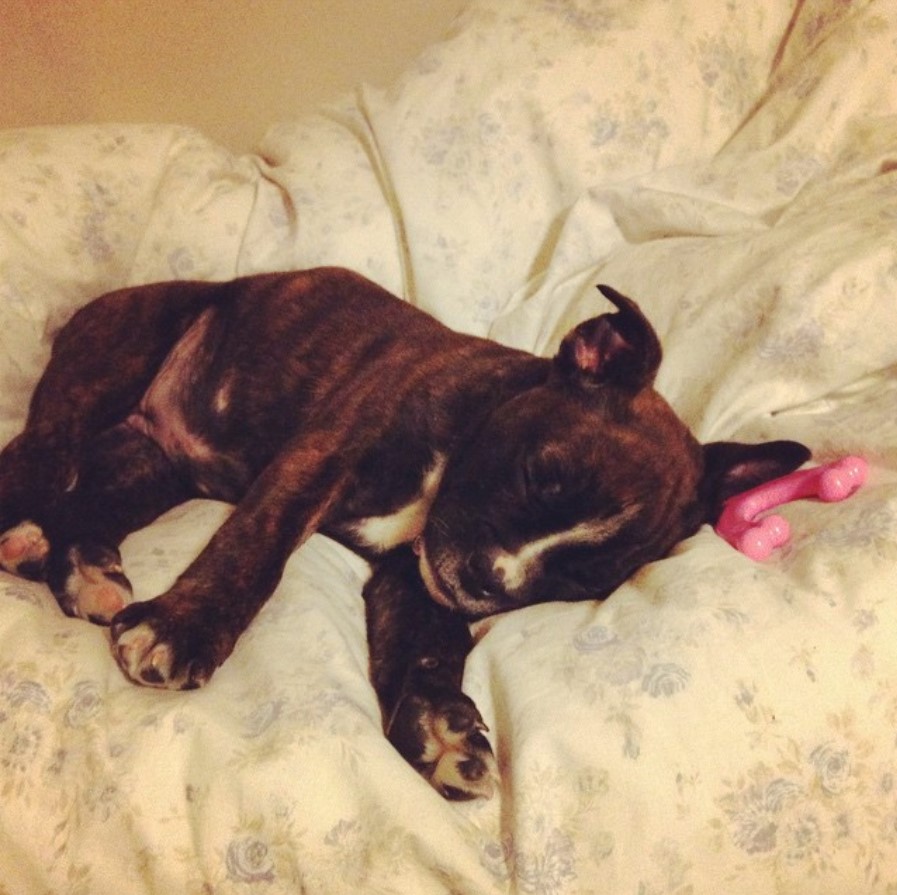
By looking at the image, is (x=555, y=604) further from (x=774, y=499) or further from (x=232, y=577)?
(x=232, y=577)

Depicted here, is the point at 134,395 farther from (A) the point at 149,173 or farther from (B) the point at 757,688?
(B) the point at 757,688

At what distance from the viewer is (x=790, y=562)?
1.87 metres

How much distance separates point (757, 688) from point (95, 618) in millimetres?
1400

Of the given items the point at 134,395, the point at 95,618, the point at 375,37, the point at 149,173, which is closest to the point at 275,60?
the point at 375,37

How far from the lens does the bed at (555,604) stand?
4.84ft

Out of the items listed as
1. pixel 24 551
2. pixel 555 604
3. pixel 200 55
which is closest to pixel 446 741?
pixel 555 604

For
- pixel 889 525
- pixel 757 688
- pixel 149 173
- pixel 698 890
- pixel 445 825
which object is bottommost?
pixel 698 890

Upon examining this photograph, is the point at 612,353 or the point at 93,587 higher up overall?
the point at 612,353

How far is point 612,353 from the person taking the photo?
2174mm

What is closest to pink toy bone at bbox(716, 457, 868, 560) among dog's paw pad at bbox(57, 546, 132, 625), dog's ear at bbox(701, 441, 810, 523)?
dog's ear at bbox(701, 441, 810, 523)

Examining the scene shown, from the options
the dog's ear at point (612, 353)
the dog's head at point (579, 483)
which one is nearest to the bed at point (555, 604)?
the dog's head at point (579, 483)

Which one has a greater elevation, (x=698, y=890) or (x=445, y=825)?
(x=445, y=825)

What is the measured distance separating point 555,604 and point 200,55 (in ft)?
9.42

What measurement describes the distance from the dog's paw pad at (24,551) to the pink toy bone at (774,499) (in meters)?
1.66
